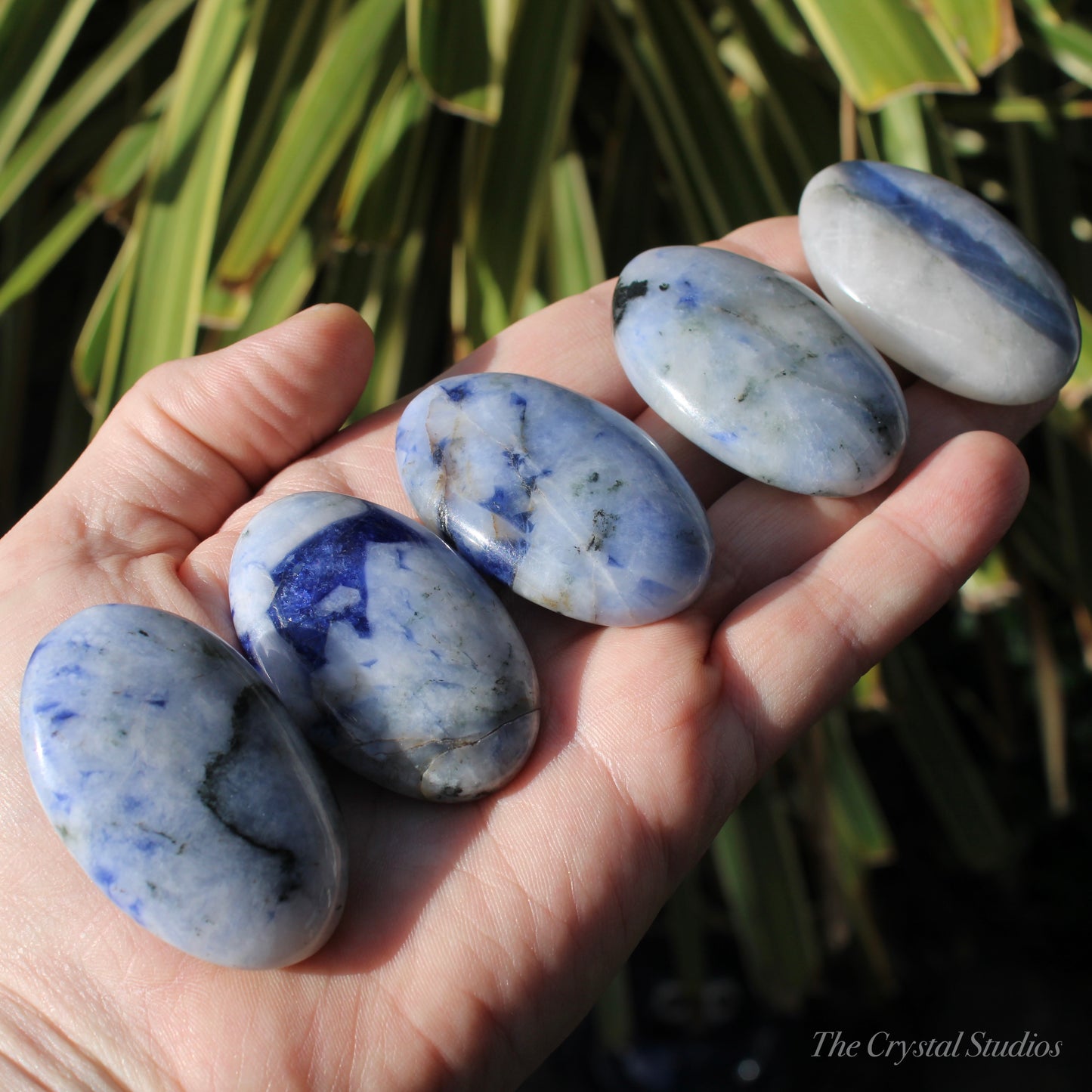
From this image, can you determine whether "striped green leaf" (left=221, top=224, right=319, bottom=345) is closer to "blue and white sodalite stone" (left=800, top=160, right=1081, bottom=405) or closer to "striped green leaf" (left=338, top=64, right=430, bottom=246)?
"striped green leaf" (left=338, top=64, right=430, bottom=246)

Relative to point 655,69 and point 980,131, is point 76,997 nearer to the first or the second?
point 655,69

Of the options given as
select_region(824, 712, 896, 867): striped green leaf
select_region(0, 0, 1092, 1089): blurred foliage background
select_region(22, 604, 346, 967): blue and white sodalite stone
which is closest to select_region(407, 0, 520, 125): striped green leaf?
select_region(0, 0, 1092, 1089): blurred foliage background

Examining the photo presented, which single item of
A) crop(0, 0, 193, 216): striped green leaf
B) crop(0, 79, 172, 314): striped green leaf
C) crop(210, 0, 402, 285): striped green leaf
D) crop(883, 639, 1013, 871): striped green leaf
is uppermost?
crop(0, 0, 193, 216): striped green leaf

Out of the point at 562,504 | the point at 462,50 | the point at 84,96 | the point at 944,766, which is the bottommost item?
the point at 944,766

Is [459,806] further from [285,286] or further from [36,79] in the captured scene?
[36,79]

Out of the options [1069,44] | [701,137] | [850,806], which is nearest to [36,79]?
[701,137]

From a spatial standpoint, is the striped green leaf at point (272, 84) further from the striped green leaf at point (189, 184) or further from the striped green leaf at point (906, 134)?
the striped green leaf at point (906, 134)

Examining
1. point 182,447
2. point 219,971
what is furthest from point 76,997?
point 182,447
